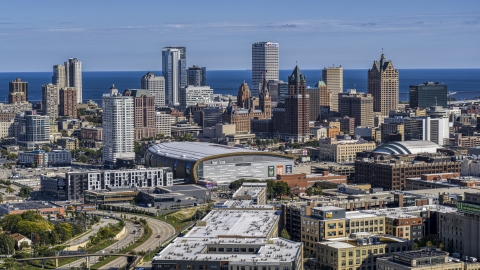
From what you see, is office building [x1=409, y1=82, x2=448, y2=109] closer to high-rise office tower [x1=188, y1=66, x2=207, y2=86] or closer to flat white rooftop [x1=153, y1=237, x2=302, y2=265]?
high-rise office tower [x1=188, y1=66, x2=207, y2=86]

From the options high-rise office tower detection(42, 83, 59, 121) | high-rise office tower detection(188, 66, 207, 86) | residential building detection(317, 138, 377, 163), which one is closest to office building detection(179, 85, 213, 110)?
high-rise office tower detection(188, 66, 207, 86)

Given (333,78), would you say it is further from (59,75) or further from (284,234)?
(284,234)

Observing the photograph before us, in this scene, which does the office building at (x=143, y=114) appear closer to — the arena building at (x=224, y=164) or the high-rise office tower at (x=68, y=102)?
the high-rise office tower at (x=68, y=102)

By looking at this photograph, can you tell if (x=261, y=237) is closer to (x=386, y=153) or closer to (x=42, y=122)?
(x=386, y=153)

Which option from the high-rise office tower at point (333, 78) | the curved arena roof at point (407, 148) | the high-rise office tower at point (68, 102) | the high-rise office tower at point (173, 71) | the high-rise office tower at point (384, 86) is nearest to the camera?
the curved arena roof at point (407, 148)

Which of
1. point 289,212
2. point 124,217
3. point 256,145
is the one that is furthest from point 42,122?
point 289,212

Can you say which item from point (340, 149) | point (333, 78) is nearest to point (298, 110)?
point (340, 149)

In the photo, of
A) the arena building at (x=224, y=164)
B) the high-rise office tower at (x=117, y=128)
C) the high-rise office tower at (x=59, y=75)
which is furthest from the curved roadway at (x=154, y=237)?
the high-rise office tower at (x=59, y=75)
